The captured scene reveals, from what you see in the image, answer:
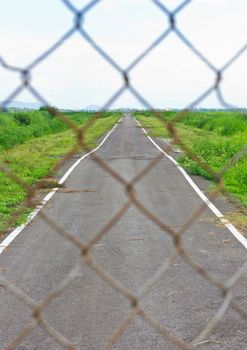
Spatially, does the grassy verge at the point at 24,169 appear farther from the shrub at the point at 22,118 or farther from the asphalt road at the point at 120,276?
the shrub at the point at 22,118

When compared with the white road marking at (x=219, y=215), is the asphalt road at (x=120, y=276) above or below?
above

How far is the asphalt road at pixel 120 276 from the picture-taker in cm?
450

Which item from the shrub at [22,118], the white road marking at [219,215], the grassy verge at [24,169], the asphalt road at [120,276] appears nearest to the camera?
the asphalt road at [120,276]

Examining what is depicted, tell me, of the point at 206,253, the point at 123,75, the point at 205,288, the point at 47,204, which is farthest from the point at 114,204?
the point at 123,75

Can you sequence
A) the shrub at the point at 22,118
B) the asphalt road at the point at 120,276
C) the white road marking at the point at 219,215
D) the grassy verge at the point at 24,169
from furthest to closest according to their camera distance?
the shrub at the point at 22,118 → the grassy verge at the point at 24,169 → the white road marking at the point at 219,215 → the asphalt road at the point at 120,276

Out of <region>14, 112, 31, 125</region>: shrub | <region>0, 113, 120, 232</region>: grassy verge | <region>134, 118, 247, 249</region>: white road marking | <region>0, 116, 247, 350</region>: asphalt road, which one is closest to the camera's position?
<region>0, 116, 247, 350</region>: asphalt road

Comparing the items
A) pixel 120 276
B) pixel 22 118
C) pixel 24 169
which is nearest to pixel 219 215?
pixel 120 276

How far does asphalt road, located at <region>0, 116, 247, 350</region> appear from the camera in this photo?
4500mm

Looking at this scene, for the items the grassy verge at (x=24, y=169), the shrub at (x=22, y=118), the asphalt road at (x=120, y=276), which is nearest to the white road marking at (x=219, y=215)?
the asphalt road at (x=120, y=276)

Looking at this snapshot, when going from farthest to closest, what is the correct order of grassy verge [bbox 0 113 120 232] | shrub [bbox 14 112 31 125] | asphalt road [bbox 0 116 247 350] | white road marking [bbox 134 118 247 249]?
shrub [bbox 14 112 31 125]
grassy verge [bbox 0 113 120 232]
white road marking [bbox 134 118 247 249]
asphalt road [bbox 0 116 247 350]

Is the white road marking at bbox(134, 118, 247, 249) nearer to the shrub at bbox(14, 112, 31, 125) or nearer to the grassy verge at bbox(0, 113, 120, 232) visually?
the grassy verge at bbox(0, 113, 120, 232)

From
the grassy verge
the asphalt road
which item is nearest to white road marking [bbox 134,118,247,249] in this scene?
the asphalt road

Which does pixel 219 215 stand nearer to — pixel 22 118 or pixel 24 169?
pixel 24 169

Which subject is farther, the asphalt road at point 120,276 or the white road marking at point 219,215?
the white road marking at point 219,215
